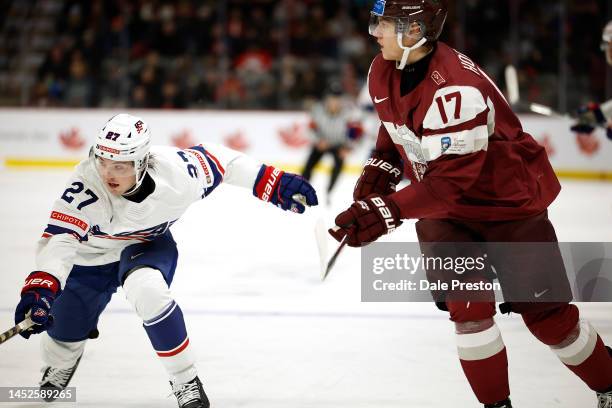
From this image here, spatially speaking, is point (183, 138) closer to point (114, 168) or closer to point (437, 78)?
point (114, 168)

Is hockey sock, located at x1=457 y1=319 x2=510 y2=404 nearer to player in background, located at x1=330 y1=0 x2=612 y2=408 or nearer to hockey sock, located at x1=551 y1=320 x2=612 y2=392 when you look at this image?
player in background, located at x1=330 y1=0 x2=612 y2=408

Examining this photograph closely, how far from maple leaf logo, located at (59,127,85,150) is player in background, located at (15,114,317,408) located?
8292 mm

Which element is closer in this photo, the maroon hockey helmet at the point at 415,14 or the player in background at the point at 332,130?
the maroon hockey helmet at the point at 415,14

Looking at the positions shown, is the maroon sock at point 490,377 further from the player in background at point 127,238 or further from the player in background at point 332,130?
the player in background at point 332,130

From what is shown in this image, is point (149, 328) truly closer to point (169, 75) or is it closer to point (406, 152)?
point (406, 152)

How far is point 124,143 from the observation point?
9.25 ft

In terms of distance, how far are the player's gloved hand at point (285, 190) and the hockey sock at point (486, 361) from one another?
813 mm

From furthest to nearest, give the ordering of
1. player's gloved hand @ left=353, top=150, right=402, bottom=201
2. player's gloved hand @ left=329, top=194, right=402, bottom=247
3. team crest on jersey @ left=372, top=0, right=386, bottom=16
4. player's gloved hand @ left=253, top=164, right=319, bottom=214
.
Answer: player's gloved hand @ left=253, top=164, right=319, bottom=214 → player's gloved hand @ left=353, top=150, right=402, bottom=201 → team crest on jersey @ left=372, top=0, right=386, bottom=16 → player's gloved hand @ left=329, top=194, right=402, bottom=247

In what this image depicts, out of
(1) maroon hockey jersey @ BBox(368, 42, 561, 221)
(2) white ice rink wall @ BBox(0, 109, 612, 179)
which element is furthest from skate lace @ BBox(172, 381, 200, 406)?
(2) white ice rink wall @ BBox(0, 109, 612, 179)

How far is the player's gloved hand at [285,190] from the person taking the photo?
3135mm

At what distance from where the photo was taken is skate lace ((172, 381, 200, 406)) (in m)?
2.92

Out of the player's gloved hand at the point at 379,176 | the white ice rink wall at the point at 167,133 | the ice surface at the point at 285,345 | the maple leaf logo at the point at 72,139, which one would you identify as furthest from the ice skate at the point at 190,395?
the maple leaf logo at the point at 72,139

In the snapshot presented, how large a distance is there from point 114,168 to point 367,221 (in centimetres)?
88

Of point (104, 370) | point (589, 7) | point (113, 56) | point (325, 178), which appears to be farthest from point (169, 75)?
point (104, 370)
